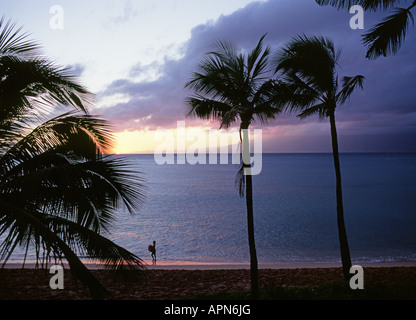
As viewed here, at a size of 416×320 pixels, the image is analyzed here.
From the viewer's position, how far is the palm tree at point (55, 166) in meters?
4.27

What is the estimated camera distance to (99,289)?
3.86 m

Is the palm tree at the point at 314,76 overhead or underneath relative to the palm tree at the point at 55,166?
overhead

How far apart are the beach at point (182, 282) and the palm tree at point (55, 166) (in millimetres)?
5582

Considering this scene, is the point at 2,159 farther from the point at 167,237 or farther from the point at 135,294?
the point at 167,237

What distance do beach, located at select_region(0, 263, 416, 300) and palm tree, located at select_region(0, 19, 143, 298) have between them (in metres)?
5.58

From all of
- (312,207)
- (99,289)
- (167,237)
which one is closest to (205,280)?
(99,289)

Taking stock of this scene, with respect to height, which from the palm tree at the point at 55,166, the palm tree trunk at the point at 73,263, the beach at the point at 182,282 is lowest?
the beach at the point at 182,282

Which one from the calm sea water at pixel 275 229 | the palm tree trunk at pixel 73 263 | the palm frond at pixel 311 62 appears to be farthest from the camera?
the calm sea water at pixel 275 229

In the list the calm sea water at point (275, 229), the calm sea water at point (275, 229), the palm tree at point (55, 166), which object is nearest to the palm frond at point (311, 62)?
the palm tree at point (55, 166)

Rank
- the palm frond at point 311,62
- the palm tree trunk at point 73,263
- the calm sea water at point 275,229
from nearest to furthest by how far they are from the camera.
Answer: the palm tree trunk at point 73,263, the palm frond at point 311,62, the calm sea water at point 275,229

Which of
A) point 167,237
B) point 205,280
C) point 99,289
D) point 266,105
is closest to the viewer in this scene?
point 99,289

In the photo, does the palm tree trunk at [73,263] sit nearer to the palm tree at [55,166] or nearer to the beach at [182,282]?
the palm tree at [55,166]

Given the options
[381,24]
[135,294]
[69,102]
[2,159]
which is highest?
[381,24]
